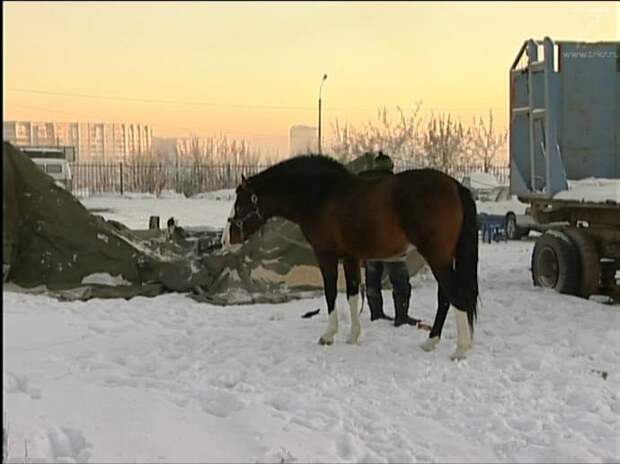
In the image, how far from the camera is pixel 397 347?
19.2 feet

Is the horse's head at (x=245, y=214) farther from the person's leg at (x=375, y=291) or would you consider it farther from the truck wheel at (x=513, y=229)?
the truck wheel at (x=513, y=229)

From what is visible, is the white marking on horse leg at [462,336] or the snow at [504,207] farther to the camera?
the snow at [504,207]

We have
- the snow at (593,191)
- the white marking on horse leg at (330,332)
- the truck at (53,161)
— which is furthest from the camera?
the truck at (53,161)

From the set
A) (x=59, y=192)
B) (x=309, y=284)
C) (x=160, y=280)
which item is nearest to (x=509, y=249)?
(x=309, y=284)

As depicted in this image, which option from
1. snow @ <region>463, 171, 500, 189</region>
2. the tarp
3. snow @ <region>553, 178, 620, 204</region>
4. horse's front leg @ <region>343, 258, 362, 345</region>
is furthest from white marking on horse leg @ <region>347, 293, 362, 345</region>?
snow @ <region>463, 171, 500, 189</region>

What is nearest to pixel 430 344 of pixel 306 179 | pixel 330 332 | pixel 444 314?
pixel 444 314

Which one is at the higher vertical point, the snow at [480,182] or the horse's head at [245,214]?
the snow at [480,182]

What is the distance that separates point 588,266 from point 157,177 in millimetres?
28817

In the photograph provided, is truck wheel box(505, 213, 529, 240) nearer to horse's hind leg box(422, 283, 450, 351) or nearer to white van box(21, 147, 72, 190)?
horse's hind leg box(422, 283, 450, 351)

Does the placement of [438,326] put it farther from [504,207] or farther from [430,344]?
[504,207]

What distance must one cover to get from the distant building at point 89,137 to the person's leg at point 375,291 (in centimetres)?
388

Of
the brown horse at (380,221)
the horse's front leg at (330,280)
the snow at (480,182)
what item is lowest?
the horse's front leg at (330,280)

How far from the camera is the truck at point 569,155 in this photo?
8375 mm

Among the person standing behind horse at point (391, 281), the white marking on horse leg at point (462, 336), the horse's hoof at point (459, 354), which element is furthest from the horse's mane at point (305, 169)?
the horse's hoof at point (459, 354)
